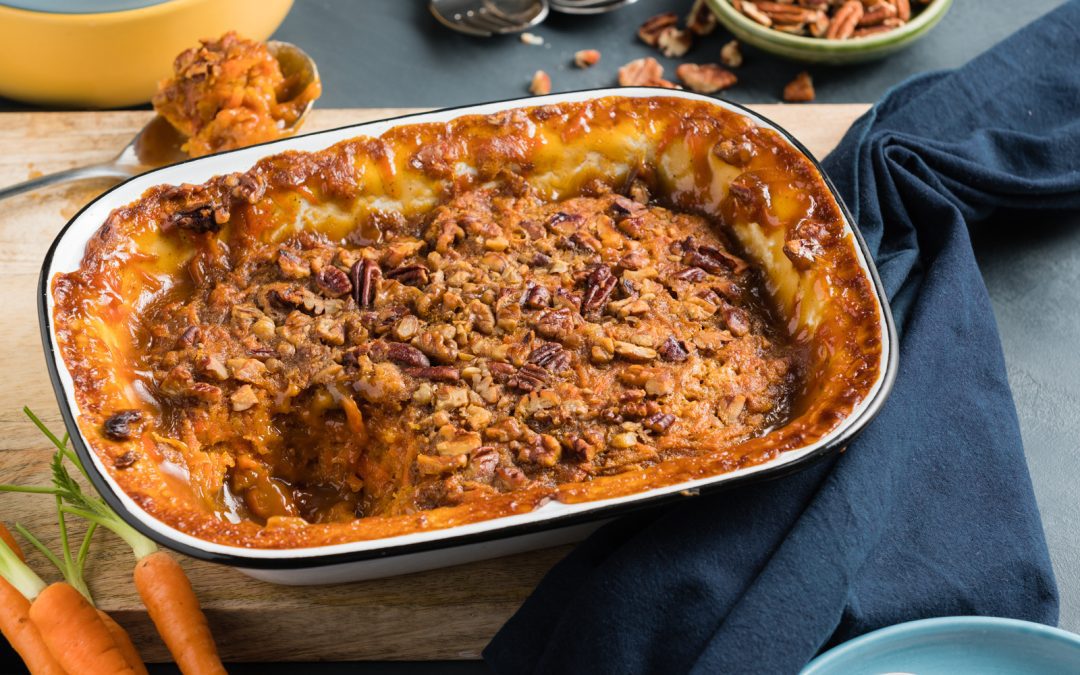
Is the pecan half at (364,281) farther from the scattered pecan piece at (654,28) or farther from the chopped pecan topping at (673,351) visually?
the scattered pecan piece at (654,28)

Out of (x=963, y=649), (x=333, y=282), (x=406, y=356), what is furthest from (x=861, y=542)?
(x=333, y=282)

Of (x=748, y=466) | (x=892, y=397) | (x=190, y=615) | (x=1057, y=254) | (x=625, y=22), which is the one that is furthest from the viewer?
(x=625, y=22)

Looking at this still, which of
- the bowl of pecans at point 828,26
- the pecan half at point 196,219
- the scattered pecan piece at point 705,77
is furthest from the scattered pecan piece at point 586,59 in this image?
the pecan half at point 196,219

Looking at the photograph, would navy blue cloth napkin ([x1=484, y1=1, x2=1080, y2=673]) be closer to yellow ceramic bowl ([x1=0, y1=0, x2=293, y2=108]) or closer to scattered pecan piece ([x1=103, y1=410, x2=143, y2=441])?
scattered pecan piece ([x1=103, y1=410, x2=143, y2=441])

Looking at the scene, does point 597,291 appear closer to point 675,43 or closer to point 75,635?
point 75,635

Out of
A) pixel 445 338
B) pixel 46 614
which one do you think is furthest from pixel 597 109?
pixel 46 614

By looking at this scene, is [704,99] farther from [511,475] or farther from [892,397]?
[511,475]

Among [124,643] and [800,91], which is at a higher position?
[800,91]
